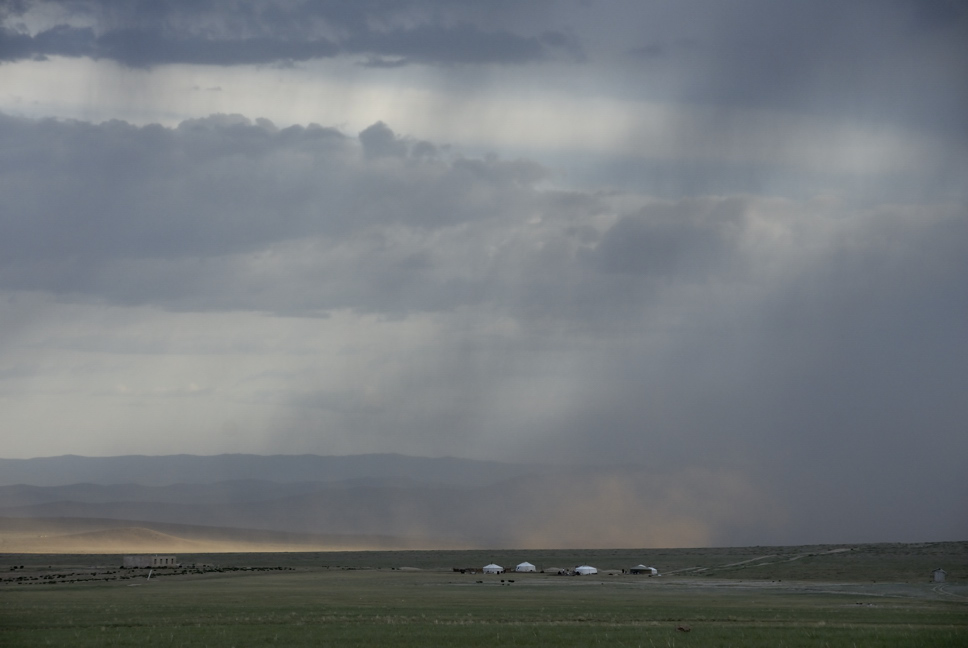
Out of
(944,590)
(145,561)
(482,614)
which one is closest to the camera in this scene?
(482,614)

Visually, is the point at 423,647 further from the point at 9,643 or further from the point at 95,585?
the point at 95,585

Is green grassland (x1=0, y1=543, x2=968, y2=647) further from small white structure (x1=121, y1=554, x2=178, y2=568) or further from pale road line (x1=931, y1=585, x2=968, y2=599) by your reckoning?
small white structure (x1=121, y1=554, x2=178, y2=568)

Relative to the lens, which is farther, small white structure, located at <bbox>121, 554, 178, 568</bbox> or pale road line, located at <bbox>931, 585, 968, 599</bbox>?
small white structure, located at <bbox>121, 554, 178, 568</bbox>

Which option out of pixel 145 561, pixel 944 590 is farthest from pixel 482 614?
pixel 145 561

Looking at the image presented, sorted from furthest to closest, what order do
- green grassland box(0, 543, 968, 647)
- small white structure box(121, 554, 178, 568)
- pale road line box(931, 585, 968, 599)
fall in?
small white structure box(121, 554, 178, 568)
pale road line box(931, 585, 968, 599)
green grassland box(0, 543, 968, 647)

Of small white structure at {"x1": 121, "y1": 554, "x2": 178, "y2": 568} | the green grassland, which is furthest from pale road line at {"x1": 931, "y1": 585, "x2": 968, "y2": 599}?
small white structure at {"x1": 121, "y1": 554, "x2": 178, "y2": 568}

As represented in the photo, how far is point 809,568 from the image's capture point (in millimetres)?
134875

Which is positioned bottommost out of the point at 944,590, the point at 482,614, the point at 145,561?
the point at 482,614

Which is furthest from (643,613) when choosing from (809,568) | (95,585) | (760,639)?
(809,568)

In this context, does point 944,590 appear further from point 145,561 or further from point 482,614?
point 145,561

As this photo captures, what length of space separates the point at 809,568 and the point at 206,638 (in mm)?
109081

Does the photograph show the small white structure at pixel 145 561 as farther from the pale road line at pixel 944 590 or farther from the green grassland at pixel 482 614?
the pale road line at pixel 944 590

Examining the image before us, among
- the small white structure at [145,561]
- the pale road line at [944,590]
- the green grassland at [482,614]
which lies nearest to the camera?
the green grassland at [482,614]

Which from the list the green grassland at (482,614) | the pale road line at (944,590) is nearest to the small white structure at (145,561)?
the green grassland at (482,614)
